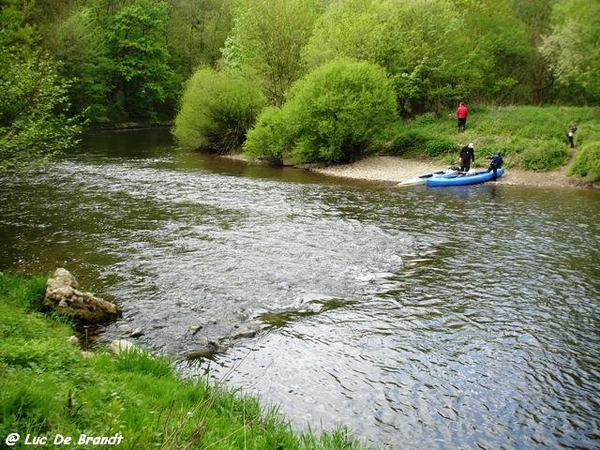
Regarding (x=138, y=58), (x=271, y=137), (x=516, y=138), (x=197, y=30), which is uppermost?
(x=197, y=30)

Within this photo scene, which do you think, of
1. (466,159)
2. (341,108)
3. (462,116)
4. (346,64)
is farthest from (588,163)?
(346,64)

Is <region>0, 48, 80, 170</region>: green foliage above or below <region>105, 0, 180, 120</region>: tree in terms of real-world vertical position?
below

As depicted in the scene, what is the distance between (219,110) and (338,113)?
12.0 metres

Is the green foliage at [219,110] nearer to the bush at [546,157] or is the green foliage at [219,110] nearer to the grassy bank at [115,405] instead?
the bush at [546,157]

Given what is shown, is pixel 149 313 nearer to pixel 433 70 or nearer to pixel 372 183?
pixel 372 183

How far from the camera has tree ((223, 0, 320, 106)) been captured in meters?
42.1

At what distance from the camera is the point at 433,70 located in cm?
3812

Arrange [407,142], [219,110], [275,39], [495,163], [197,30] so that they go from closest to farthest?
[495,163], [407,142], [219,110], [275,39], [197,30]

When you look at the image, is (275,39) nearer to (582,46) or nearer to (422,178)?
(422,178)

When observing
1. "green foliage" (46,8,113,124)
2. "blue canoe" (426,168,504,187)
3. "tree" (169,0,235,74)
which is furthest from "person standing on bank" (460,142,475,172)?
"tree" (169,0,235,74)

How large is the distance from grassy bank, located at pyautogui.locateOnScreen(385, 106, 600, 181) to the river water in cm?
356

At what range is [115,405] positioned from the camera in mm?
5191

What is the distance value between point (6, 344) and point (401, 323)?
7.78 meters

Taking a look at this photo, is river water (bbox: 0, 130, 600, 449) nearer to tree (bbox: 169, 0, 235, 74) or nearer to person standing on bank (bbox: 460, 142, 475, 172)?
person standing on bank (bbox: 460, 142, 475, 172)
